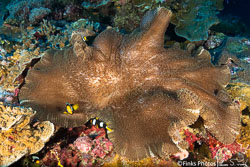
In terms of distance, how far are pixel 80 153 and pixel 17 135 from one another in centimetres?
111

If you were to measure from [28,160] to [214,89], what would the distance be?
11.8 feet

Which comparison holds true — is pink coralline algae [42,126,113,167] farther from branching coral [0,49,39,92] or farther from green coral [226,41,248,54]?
green coral [226,41,248,54]

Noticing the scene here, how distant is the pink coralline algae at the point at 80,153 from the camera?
2.92m

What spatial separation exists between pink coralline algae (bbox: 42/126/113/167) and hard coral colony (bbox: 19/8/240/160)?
1.43 feet

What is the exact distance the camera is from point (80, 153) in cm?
304

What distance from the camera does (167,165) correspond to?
294 centimetres

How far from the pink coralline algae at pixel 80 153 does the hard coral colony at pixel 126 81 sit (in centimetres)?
44

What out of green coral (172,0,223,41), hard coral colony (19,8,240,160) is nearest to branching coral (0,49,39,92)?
hard coral colony (19,8,240,160)

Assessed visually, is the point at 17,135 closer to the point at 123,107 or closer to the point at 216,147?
the point at 123,107

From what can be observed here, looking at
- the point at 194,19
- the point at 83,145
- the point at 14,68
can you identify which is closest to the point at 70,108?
the point at 83,145

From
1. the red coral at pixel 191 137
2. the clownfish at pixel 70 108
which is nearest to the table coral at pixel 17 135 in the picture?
the clownfish at pixel 70 108

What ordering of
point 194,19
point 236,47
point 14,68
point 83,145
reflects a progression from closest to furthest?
1. point 83,145
2. point 14,68
3. point 236,47
4. point 194,19

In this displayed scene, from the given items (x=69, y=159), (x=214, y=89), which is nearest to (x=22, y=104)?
(x=69, y=159)

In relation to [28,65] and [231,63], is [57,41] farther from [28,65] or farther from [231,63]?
[231,63]
